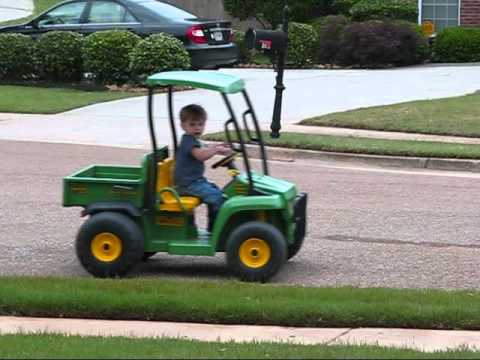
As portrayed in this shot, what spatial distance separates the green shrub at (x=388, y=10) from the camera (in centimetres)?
2928

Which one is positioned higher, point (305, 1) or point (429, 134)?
point (305, 1)

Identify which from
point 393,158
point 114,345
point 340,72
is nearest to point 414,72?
point 340,72

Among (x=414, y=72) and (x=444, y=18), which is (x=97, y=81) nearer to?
(x=414, y=72)

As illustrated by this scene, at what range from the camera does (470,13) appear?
94.9 feet

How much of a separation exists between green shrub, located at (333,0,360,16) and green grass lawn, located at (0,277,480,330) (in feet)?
77.4

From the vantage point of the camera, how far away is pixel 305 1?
31.9m

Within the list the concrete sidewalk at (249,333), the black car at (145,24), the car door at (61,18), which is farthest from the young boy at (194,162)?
the car door at (61,18)

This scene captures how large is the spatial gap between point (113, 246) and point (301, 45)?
63.4 ft

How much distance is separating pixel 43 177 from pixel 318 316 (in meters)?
6.76

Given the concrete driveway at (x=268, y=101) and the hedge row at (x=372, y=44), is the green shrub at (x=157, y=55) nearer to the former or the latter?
the concrete driveway at (x=268, y=101)

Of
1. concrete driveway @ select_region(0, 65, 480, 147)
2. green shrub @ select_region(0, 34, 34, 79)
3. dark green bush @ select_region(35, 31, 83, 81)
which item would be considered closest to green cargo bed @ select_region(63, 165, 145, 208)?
concrete driveway @ select_region(0, 65, 480, 147)

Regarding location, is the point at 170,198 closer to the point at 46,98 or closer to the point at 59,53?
the point at 46,98

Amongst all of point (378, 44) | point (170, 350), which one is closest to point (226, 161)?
point (170, 350)

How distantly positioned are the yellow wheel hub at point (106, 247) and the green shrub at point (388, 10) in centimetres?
2177
